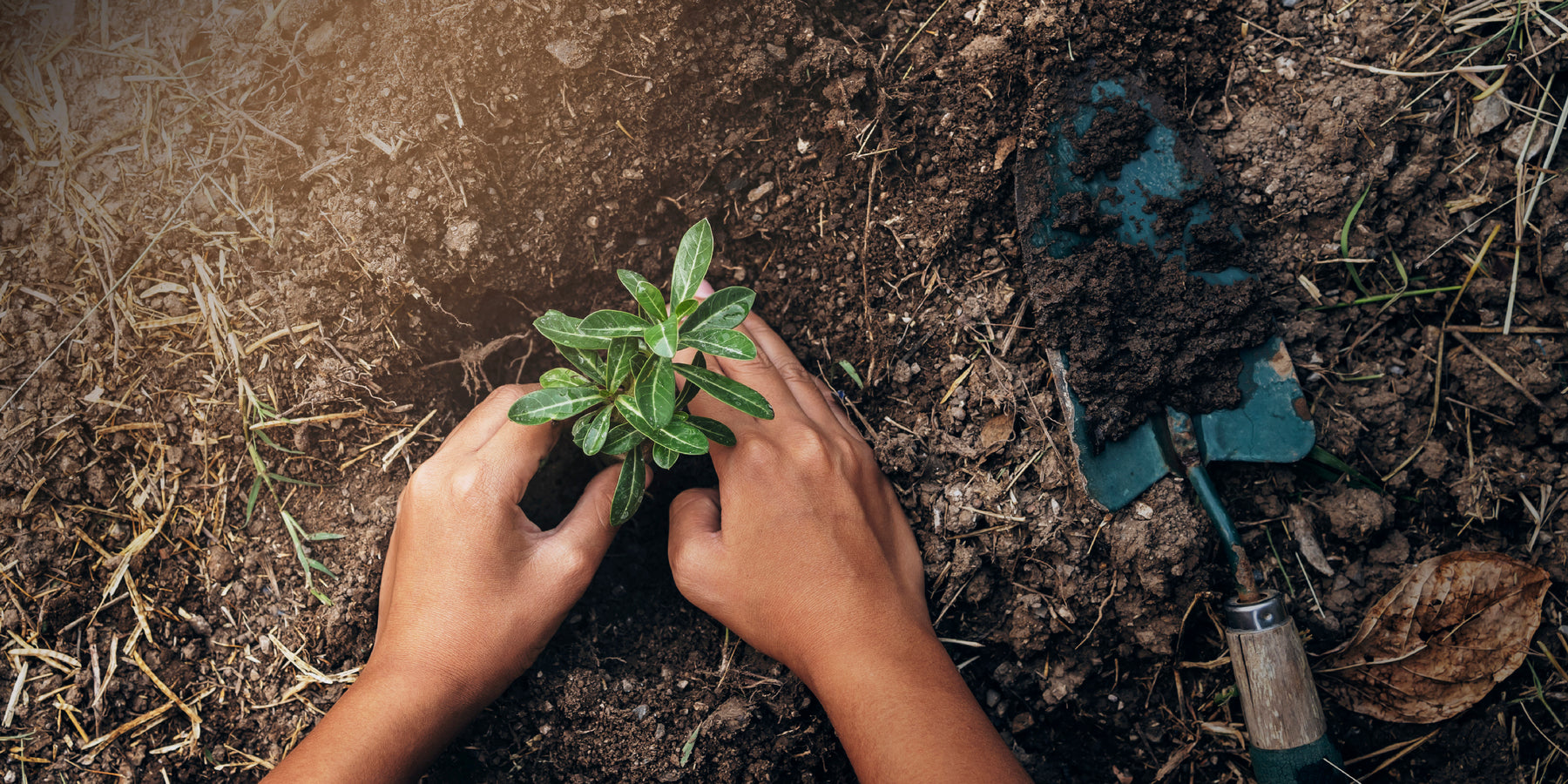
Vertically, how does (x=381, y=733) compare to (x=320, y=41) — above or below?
below

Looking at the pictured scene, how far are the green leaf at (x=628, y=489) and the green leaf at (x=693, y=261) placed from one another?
0.49m

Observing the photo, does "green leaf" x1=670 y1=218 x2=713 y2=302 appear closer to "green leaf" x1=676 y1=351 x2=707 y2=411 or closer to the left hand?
"green leaf" x1=676 y1=351 x2=707 y2=411

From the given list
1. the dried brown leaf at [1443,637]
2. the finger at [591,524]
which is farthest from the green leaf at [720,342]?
the dried brown leaf at [1443,637]

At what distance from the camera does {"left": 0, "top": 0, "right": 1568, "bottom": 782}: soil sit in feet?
8.07

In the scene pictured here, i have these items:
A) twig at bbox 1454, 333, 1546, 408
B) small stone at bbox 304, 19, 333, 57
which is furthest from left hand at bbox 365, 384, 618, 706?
twig at bbox 1454, 333, 1546, 408

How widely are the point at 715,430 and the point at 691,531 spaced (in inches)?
15.5

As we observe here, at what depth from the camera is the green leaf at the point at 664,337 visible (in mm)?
1851

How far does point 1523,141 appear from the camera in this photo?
2420 mm

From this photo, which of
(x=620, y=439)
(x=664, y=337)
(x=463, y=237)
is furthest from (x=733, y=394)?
Result: (x=463, y=237)

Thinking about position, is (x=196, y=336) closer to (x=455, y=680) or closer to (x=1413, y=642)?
(x=455, y=680)

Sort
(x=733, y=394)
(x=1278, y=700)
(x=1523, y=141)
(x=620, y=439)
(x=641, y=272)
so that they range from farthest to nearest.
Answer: (x=641, y=272), (x=1523, y=141), (x=1278, y=700), (x=620, y=439), (x=733, y=394)

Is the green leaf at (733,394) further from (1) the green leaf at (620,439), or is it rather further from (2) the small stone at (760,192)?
(2) the small stone at (760,192)

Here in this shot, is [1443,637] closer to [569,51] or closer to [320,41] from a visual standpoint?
[569,51]

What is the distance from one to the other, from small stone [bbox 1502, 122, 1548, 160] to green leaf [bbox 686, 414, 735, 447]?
8.81ft
